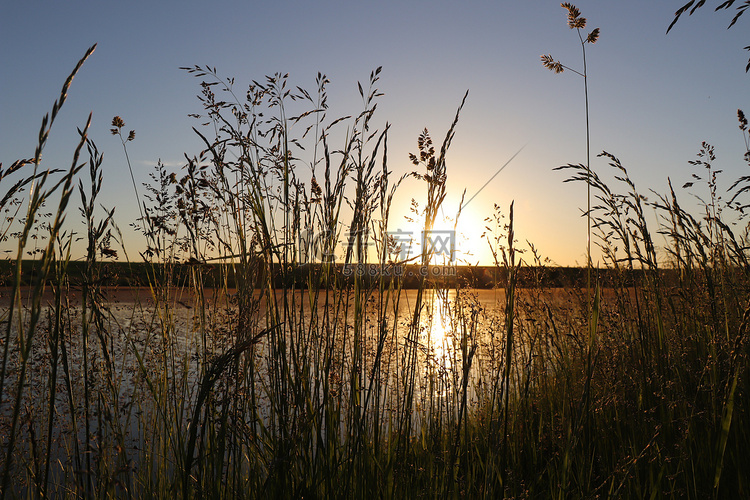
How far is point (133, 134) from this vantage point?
2258mm

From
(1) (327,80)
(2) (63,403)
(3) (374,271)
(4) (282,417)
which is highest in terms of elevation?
(1) (327,80)

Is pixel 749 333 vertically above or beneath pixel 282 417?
above

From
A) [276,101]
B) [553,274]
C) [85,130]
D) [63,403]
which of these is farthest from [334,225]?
[553,274]

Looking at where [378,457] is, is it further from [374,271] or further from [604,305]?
[604,305]

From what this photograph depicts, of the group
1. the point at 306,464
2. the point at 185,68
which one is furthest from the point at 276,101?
the point at 306,464

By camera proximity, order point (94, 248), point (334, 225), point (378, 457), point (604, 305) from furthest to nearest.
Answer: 1. point (604, 305)
2. point (334, 225)
3. point (378, 457)
4. point (94, 248)

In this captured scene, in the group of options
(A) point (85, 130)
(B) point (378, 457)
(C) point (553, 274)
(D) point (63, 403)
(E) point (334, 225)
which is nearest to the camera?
(A) point (85, 130)

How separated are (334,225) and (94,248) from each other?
29.6 inches

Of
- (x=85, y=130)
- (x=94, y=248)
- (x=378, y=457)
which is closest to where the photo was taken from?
(x=85, y=130)

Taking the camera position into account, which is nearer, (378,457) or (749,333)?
(749,333)

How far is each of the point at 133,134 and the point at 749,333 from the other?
8.16 feet

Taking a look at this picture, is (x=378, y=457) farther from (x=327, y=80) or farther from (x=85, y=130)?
(x=327, y=80)

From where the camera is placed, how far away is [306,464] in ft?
4.56

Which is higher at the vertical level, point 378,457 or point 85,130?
point 85,130
